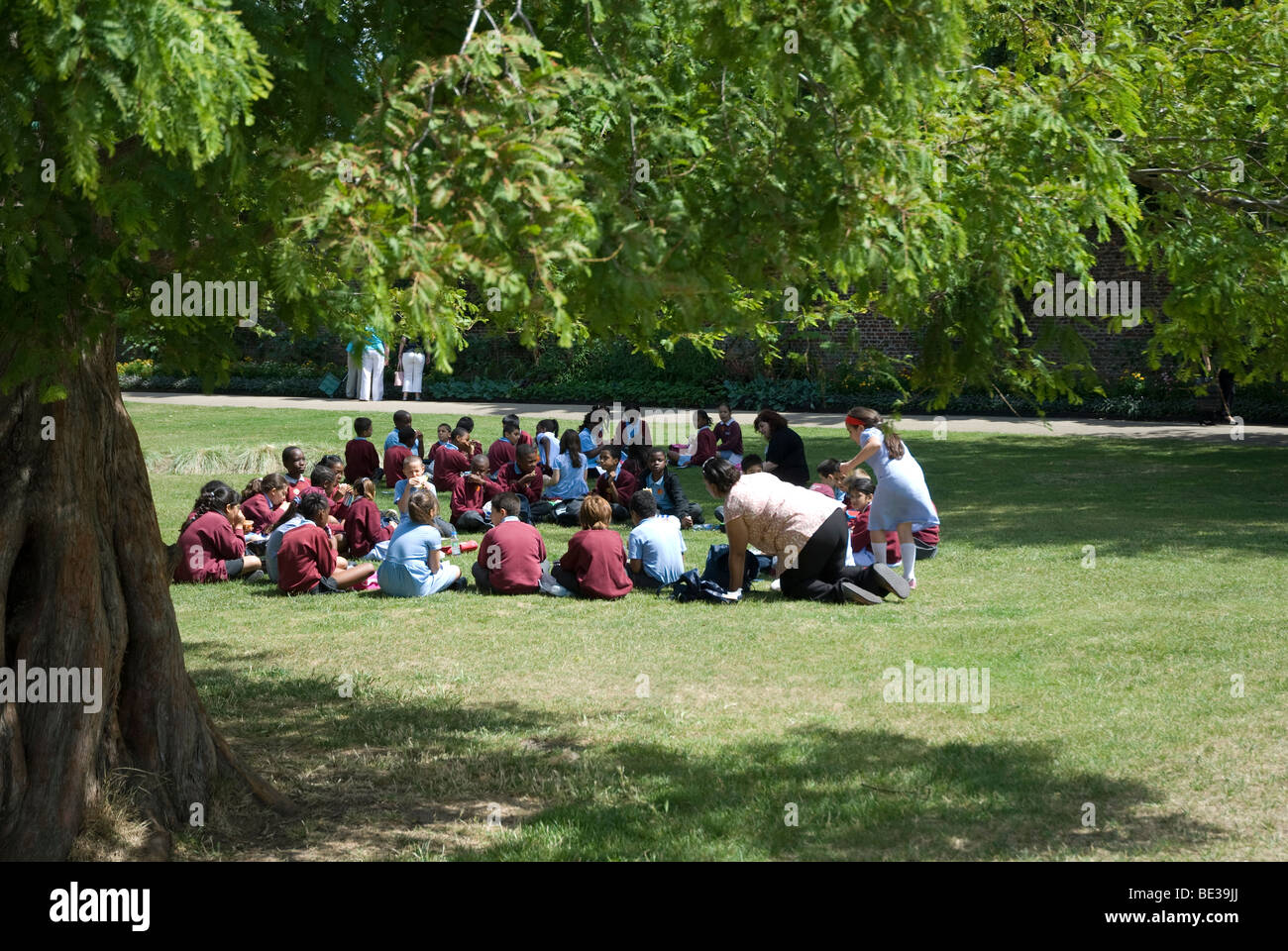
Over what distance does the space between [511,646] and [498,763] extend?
262 cm

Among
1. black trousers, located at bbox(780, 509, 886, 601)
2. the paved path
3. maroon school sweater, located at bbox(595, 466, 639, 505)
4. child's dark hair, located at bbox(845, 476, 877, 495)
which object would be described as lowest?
black trousers, located at bbox(780, 509, 886, 601)

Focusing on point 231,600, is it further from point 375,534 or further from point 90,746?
point 90,746

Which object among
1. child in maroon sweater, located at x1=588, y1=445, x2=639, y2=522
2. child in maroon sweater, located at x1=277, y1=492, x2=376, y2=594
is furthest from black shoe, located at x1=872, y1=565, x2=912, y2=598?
child in maroon sweater, located at x1=588, y1=445, x2=639, y2=522

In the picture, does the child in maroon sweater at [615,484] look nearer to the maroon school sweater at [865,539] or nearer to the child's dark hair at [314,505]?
the maroon school sweater at [865,539]

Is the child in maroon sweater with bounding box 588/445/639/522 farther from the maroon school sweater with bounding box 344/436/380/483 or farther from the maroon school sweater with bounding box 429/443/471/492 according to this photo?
the maroon school sweater with bounding box 344/436/380/483

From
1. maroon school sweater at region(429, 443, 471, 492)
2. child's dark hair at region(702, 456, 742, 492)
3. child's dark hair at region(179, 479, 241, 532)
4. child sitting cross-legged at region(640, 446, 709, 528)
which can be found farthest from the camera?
maroon school sweater at region(429, 443, 471, 492)

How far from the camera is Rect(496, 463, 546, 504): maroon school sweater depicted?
16703 millimetres

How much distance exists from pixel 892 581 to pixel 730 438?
9790mm

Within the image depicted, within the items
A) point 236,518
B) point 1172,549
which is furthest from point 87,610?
point 1172,549

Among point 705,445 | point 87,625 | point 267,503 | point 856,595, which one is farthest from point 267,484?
point 705,445

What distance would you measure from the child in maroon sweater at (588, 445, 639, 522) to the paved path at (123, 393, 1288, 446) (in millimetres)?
9557

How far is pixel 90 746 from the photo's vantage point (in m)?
6.04

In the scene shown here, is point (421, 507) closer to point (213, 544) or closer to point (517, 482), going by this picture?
point (213, 544)
